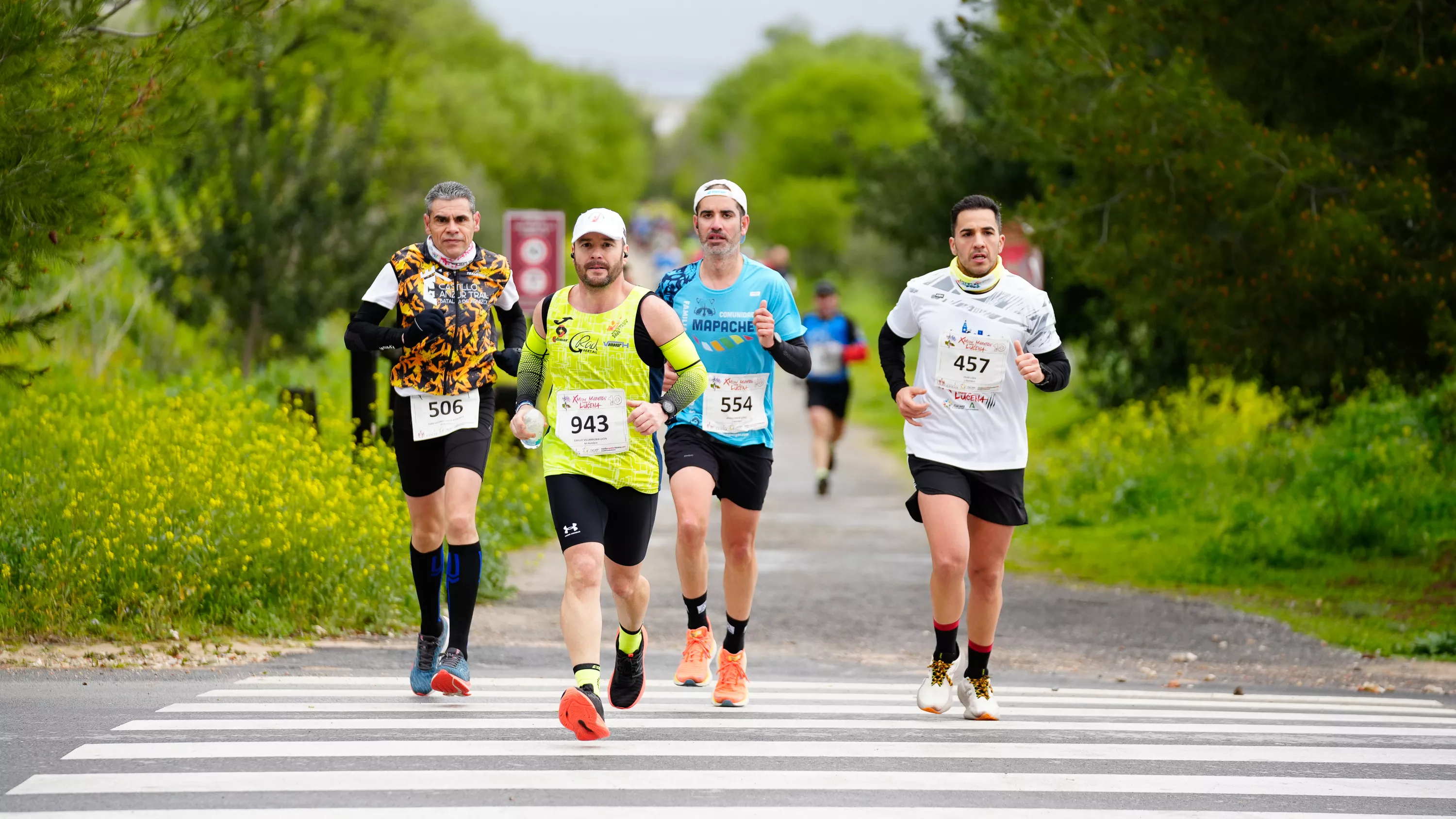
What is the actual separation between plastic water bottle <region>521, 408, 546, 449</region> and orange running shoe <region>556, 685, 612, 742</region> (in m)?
0.98

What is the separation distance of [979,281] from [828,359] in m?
10.6

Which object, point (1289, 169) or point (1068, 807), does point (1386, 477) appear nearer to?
point (1289, 169)

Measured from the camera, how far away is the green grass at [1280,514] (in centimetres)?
1217

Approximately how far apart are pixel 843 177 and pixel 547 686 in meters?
83.5

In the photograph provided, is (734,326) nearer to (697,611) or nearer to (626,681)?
(697,611)

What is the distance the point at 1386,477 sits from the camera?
48.6 feet

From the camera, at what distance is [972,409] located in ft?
23.9

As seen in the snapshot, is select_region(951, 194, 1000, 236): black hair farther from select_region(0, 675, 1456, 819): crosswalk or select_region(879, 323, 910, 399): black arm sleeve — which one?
select_region(0, 675, 1456, 819): crosswalk

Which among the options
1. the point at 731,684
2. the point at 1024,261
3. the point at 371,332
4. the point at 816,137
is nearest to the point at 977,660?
the point at 731,684

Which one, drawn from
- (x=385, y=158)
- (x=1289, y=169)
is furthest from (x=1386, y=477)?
(x=385, y=158)

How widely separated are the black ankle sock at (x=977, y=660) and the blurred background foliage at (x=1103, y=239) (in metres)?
3.77

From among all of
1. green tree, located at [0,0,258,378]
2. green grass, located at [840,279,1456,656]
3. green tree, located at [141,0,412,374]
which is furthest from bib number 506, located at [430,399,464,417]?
green tree, located at [141,0,412,374]

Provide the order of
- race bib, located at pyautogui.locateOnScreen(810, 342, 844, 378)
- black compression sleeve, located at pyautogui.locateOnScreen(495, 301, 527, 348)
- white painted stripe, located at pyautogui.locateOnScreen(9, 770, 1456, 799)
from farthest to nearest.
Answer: race bib, located at pyautogui.locateOnScreen(810, 342, 844, 378)
black compression sleeve, located at pyautogui.locateOnScreen(495, 301, 527, 348)
white painted stripe, located at pyautogui.locateOnScreen(9, 770, 1456, 799)

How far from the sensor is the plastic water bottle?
6578 mm
